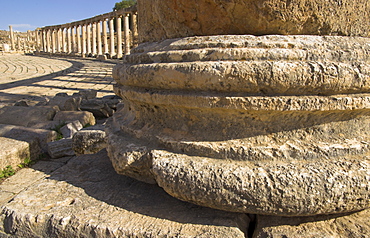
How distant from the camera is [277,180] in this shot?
1346mm

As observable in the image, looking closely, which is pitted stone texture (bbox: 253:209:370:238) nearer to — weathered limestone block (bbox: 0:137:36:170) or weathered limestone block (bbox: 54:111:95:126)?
weathered limestone block (bbox: 0:137:36:170)

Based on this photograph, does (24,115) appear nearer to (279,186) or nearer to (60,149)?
(60,149)

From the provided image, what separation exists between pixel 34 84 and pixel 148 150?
927cm

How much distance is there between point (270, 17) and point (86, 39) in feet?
116

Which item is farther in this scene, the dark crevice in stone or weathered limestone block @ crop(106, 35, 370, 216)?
the dark crevice in stone

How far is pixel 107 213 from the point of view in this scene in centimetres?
151

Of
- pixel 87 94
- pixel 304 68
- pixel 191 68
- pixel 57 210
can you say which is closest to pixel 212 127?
pixel 191 68

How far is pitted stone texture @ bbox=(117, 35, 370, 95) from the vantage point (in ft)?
4.73

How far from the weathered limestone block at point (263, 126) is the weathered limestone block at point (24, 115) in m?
2.98

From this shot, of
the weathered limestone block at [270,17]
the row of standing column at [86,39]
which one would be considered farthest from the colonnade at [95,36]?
the weathered limestone block at [270,17]

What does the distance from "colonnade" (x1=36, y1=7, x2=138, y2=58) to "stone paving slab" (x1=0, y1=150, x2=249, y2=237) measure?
2081 centimetres

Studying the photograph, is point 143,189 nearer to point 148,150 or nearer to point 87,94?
point 148,150

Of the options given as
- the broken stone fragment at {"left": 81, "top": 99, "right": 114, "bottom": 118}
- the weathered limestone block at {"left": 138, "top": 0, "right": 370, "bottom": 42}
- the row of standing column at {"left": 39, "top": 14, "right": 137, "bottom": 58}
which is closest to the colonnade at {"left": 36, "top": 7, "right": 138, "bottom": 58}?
the row of standing column at {"left": 39, "top": 14, "right": 137, "bottom": 58}

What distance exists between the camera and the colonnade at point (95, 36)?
22938mm
